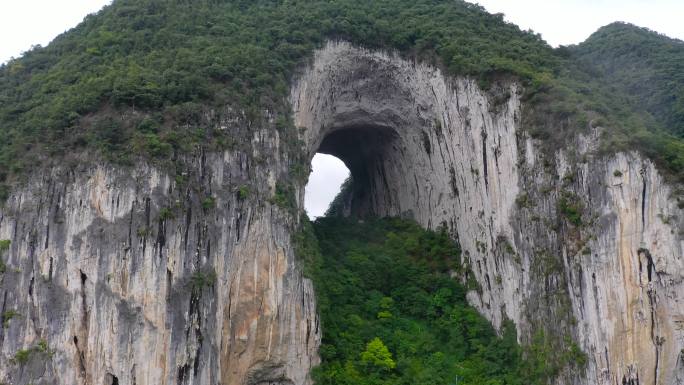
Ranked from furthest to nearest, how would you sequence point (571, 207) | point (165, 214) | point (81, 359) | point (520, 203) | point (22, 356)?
point (520, 203) → point (571, 207) → point (165, 214) → point (81, 359) → point (22, 356)

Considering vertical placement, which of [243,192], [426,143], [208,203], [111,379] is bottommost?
[111,379]

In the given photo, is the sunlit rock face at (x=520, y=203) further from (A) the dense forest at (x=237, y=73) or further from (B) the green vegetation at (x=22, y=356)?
(B) the green vegetation at (x=22, y=356)

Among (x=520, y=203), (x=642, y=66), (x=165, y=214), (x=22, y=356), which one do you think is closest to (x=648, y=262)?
(x=520, y=203)

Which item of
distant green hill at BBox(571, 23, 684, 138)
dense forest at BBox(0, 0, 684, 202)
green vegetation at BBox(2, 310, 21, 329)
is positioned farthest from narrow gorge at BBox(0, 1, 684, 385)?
distant green hill at BBox(571, 23, 684, 138)

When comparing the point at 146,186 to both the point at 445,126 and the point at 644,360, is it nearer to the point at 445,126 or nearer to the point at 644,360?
the point at 445,126

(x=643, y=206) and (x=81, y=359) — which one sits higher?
(x=643, y=206)

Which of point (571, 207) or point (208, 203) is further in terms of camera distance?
point (571, 207)

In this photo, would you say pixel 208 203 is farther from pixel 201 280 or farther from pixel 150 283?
pixel 150 283
